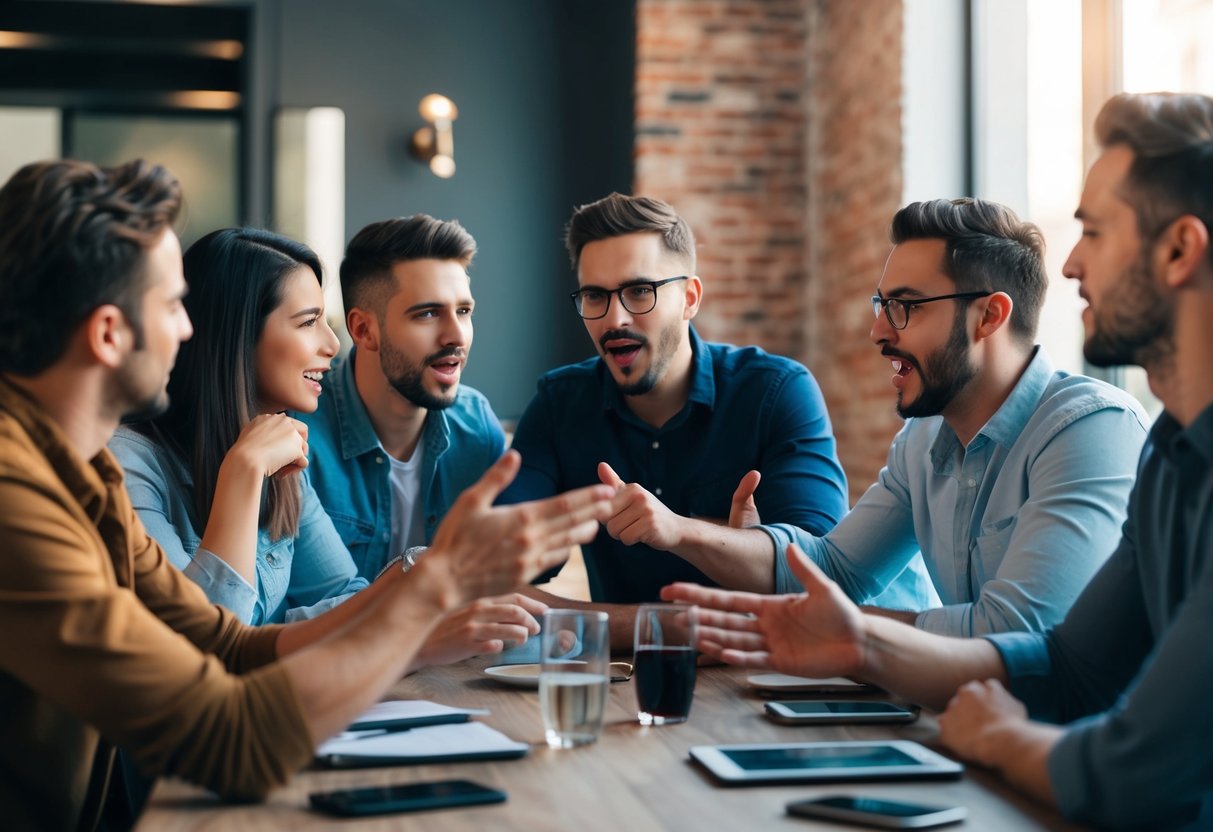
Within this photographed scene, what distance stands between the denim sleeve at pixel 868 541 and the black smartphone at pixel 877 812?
1.23 m

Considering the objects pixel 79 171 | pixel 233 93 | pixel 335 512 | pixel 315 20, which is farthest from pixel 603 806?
pixel 233 93

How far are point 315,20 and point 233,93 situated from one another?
994 mm

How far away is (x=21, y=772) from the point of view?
1302 millimetres

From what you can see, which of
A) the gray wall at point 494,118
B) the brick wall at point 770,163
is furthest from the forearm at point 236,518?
the brick wall at point 770,163

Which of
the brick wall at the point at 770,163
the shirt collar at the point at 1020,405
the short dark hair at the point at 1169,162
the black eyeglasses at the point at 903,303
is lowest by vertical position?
the shirt collar at the point at 1020,405

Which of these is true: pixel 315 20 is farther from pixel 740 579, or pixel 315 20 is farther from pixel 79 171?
pixel 79 171

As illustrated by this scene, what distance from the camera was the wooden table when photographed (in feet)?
3.60

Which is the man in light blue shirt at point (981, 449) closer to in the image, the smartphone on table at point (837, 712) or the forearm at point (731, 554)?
the forearm at point (731, 554)

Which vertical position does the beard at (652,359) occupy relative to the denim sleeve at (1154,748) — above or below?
above

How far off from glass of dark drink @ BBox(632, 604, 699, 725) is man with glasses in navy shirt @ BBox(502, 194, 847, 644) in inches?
47.3

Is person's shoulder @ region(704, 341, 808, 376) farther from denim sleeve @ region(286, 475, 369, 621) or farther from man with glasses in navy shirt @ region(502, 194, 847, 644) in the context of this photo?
denim sleeve @ region(286, 475, 369, 621)

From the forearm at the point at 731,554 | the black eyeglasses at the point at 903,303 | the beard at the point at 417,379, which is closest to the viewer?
the black eyeglasses at the point at 903,303

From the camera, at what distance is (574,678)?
1.36 metres

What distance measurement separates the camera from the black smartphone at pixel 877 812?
3.51ft
